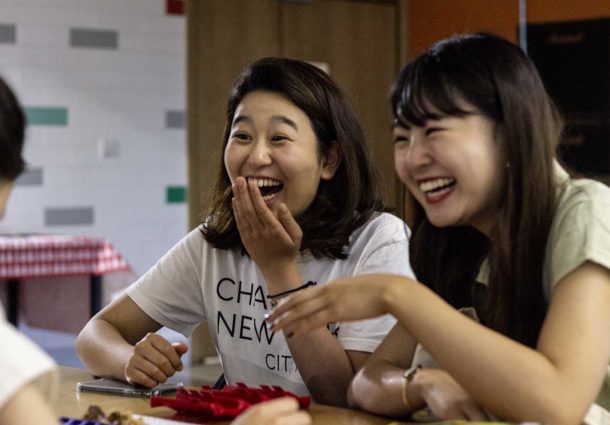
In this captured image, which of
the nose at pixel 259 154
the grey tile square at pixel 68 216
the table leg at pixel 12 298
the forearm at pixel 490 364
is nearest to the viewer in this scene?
the forearm at pixel 490 364

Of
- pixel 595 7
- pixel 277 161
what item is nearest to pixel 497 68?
pixel 277 161

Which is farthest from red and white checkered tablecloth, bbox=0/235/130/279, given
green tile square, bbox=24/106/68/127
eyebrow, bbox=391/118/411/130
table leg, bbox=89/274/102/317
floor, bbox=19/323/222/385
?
eyebrow, bbox=391/118/411/130

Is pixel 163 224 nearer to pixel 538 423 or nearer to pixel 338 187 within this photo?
pixel 338 187

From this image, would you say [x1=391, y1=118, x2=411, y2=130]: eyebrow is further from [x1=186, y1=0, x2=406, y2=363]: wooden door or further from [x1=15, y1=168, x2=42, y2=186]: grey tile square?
[x1=15, y1=168, x2=42, y2=186]: grey tile square

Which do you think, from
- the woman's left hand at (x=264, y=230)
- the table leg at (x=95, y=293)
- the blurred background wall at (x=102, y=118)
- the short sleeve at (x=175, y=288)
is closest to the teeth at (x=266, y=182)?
the woman's left hand at (x=264, y=230)

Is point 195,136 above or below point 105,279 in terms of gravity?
above

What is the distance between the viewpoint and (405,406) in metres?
1.55

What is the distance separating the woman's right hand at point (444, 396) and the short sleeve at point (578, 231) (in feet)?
0.68

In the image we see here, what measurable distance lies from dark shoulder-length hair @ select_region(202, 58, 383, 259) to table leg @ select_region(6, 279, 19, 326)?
11.9ft

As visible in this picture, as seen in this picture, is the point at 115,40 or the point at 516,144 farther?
the point at 115,40

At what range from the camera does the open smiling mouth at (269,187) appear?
6.91ft

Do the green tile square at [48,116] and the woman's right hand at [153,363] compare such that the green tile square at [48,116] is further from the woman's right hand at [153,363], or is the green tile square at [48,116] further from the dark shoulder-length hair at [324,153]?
the woman's right hand at [153,363]

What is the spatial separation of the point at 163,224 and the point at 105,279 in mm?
625

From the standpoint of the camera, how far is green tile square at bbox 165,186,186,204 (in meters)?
6.79
